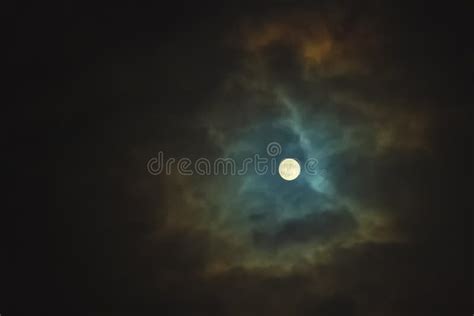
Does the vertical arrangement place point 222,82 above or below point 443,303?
above

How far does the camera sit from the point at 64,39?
5.15 metres

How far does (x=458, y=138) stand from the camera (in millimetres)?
5168

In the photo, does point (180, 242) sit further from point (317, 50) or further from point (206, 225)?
point (317, 50)

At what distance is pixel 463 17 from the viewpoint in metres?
5.20

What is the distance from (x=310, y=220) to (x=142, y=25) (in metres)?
2.52

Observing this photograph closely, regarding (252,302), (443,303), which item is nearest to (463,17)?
(443,303)

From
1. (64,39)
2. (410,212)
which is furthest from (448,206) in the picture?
(64,39)

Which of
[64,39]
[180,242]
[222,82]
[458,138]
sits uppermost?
[64,39]

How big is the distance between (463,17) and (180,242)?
3.54 metres

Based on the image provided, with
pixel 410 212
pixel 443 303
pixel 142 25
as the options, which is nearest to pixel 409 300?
pixel 443 303

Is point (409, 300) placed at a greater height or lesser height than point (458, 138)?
lesser

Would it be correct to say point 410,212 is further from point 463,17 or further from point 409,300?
point 463,17

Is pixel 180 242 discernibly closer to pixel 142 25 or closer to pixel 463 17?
pixel 142 25

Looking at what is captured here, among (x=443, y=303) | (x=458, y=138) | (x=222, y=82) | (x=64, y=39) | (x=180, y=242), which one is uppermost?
(x=64, y=39)
